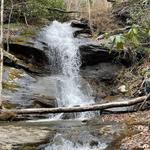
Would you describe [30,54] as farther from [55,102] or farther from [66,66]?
[55,102]

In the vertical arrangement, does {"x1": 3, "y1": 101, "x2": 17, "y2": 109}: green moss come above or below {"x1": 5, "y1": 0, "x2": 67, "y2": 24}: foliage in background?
below

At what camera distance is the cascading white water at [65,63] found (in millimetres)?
18241

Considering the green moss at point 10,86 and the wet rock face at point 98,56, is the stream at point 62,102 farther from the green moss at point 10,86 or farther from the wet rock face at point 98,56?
the wet rock face at point 98,56

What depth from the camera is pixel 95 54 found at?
21359mm

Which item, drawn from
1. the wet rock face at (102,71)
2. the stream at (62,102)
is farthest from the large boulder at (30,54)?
the wet rock face at (102,71)

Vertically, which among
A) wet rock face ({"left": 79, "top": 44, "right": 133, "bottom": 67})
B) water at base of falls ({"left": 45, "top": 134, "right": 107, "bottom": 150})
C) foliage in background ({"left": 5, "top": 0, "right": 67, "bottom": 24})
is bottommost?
water at base of falls ({"left": 45, "top": 134, "right": 107, "bottom": 150})

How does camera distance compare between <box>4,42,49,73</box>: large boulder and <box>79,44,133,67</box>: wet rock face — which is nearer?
<box>4,42,49,73</box>: large boulder

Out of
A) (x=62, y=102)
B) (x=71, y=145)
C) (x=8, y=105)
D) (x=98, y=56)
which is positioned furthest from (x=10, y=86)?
(x=71, y=145)

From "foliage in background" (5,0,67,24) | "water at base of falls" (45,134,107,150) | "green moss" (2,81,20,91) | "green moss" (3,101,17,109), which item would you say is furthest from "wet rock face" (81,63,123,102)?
"water at base of falls" (45,134,107,150)

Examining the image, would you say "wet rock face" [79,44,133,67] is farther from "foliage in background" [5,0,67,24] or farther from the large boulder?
"foliage in background" [5,0,67,24]

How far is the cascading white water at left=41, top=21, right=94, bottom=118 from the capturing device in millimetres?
18241

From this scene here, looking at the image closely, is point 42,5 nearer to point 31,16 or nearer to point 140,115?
point 31,16

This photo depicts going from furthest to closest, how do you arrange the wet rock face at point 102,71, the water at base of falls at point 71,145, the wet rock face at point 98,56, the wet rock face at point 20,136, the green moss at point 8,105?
the wet rock face at point 98,56, the wet rock face at point 102,71, the green moss at point 8,105, the water at base of falls at point 71,145, the wet rock face at point 20,136

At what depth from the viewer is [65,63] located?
21.6m
